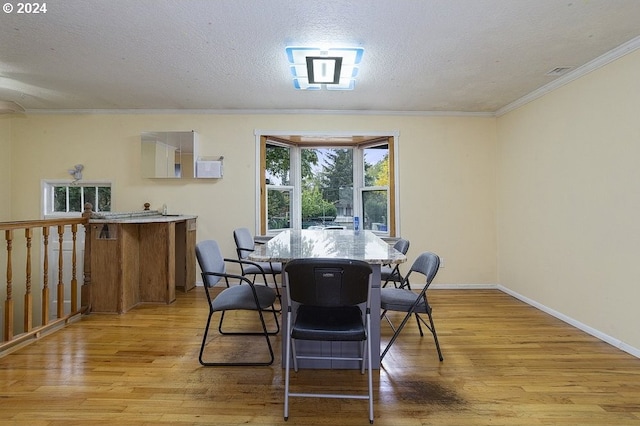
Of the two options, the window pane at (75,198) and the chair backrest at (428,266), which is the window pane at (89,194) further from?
the chair backrest at (428,266)

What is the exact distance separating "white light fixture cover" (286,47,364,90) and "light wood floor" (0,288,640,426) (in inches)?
95.5

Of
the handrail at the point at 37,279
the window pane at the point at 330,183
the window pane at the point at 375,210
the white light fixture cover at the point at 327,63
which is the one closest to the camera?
the handrail at the point at 37,279

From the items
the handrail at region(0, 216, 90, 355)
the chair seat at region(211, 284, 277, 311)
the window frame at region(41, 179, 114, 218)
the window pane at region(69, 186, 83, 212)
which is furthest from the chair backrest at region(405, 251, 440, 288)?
the window pane at region(69, 186, 83, 212)

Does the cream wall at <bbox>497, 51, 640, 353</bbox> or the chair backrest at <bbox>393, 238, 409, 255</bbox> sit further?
the chair backrest at <bbox>393, 238, 409, 255</bbox>

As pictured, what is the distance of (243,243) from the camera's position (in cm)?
366

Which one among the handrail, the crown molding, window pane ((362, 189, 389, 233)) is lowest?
the handrail

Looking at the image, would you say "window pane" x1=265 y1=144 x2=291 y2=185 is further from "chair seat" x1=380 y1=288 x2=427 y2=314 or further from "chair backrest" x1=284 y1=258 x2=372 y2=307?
"chair backrest" x1=284 y1=258 x2=372 y2=307

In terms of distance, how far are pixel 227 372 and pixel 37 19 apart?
113 inches

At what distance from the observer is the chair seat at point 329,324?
68.4 inches

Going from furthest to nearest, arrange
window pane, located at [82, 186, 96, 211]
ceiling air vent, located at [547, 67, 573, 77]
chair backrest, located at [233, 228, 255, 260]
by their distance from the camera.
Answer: window pane, located at [82, 186, 96, 211]
chair backrest, located at [233, 228, 255, 260]
ceiling air vent, located at [547, 67, 573, 77]

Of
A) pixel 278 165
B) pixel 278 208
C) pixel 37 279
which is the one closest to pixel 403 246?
pixel 278 208

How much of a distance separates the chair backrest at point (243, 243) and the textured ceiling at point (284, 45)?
166cm

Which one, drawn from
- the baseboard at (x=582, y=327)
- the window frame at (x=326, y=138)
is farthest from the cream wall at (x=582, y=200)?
the window frame at (x=326, y=138)

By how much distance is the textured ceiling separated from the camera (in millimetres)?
2230
